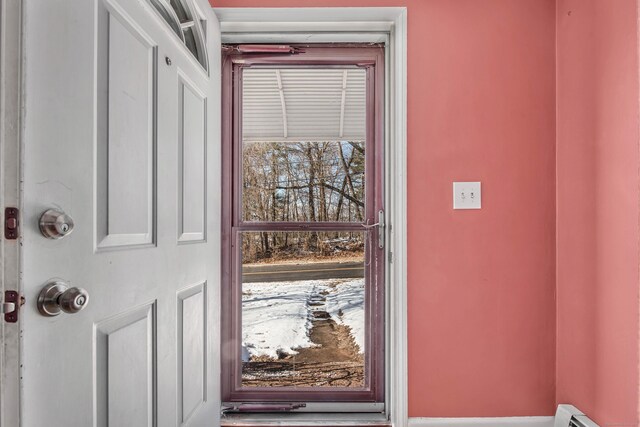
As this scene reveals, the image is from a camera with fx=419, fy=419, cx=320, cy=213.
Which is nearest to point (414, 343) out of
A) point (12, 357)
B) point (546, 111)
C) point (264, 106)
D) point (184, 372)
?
point (184, 372)

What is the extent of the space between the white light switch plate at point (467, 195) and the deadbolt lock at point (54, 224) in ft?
4.74

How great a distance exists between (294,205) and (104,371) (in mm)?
1200

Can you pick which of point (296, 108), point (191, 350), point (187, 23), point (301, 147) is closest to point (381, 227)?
point (301, 147)

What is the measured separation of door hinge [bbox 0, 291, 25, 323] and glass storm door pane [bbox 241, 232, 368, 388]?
131 centimetres

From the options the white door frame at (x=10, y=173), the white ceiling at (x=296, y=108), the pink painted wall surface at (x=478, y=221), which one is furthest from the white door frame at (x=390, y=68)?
the white door frame at (x=10, y=173)

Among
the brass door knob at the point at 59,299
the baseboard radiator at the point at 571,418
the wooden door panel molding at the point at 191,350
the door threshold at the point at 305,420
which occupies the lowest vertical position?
the door threshold at the point at 305,420

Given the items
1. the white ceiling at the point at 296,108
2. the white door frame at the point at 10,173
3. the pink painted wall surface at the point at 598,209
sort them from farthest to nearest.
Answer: the white ceiling at the point at 296,108
the pink painted wall surface at the point at 598,209
the white door frame at the point at 10,173

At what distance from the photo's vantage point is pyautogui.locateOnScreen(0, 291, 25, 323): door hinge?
0.69 m

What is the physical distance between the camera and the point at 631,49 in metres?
1.39

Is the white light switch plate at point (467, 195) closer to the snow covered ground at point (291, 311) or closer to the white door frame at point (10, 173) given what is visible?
the snow covered ground at point (291, 311)

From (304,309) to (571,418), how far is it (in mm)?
1171

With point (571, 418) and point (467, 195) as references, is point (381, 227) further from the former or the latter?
point (571, 418)

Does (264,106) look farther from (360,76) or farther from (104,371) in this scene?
(104,371)

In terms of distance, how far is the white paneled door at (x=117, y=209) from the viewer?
2.44 feet
